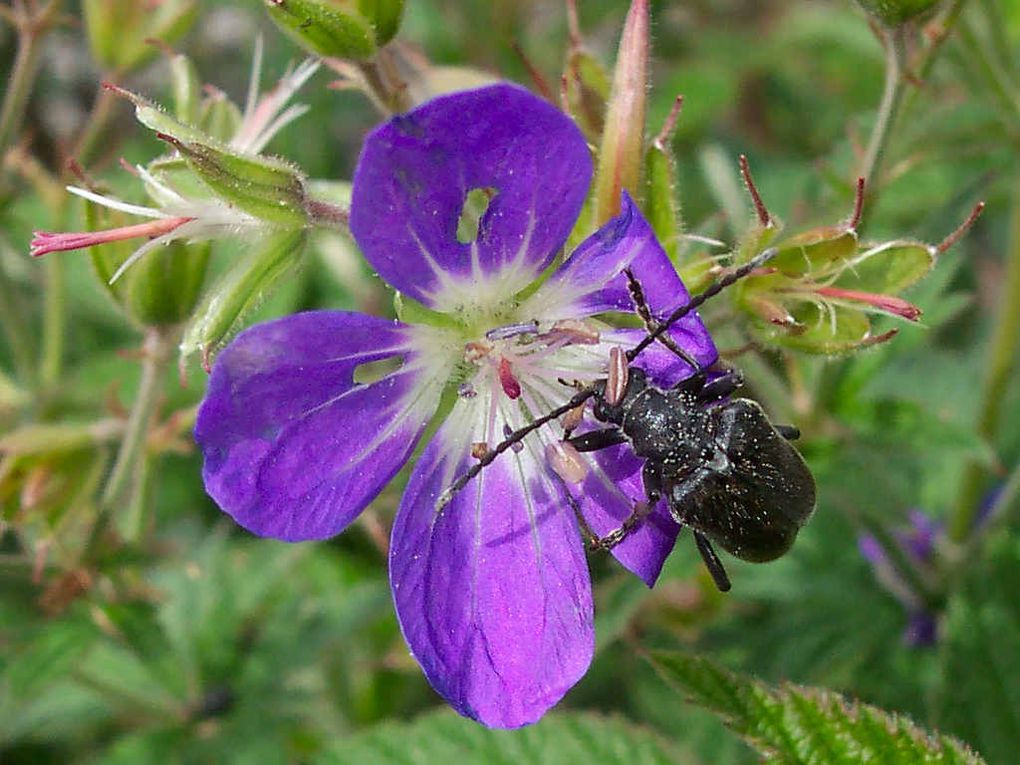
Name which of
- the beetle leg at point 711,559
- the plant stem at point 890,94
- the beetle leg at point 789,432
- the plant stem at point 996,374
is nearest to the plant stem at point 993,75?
the plant stem at point 996,374

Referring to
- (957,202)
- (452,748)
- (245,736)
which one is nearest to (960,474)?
(957,202)

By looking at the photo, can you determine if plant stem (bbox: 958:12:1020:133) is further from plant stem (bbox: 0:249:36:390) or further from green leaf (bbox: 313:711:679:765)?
plant stem (bbox: 0:249:36:390)

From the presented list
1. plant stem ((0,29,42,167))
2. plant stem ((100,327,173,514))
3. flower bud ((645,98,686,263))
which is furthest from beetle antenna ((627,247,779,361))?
plant stem ((0,29,42,167))

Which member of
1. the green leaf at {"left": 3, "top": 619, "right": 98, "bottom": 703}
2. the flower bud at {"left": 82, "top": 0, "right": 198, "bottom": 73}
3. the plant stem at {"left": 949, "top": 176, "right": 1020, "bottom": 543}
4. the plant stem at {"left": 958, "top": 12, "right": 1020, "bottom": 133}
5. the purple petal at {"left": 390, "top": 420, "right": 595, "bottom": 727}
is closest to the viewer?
the purple petal at {"left": 390, "top": 420, "right": 595, "bottom": 727}

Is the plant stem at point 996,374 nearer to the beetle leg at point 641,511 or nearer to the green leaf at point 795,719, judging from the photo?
the green leaf at point 795,719

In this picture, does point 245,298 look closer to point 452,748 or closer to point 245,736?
point 452,748

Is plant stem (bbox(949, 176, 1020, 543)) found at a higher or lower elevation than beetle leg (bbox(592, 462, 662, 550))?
lower

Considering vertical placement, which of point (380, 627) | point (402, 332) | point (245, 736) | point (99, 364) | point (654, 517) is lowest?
point (380, 627)

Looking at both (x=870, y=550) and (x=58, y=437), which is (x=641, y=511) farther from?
(x=870, y=550)
